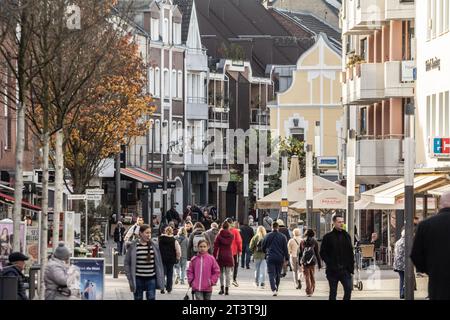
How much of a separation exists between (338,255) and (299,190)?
1124 inches

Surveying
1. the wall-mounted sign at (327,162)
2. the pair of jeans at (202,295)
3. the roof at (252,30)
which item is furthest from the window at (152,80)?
the pair of jeans at (202,295)

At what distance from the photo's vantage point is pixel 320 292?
1697 inches

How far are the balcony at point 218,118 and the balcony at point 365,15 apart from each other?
2038 inches

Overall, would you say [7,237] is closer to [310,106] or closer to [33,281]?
[33,281]

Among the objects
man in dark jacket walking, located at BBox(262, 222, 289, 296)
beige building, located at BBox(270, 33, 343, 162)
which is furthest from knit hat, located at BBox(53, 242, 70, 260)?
beige building, located at BBox(270, 33, 343, 162)

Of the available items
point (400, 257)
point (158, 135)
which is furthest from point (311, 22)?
point (400, 257)

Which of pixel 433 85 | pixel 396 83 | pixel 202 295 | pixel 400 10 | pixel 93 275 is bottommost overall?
pixel 202 295

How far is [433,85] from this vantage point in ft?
163

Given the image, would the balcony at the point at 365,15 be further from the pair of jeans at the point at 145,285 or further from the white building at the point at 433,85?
the pair of jeans at the point at 145,285

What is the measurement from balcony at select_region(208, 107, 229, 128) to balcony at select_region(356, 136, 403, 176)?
2243 inches

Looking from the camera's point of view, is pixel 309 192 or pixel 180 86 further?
pixel 180 86

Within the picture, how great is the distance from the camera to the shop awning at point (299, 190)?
5728 cm

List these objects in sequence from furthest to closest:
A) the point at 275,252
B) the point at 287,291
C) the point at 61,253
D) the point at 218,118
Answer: the point at 218,118 → the point at 287,291 → the point at 275,252 → the point at 61,253

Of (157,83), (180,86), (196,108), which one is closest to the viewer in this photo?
(157,83)
